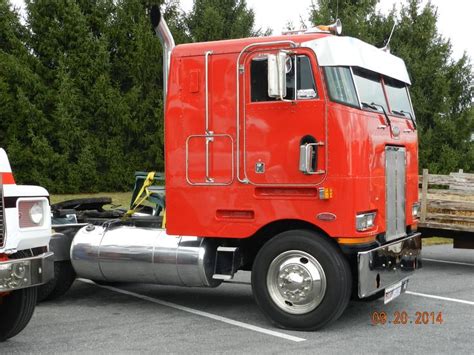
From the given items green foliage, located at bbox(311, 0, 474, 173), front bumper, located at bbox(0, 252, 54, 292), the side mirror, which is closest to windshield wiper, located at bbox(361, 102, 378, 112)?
the side mirror

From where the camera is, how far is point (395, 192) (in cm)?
712

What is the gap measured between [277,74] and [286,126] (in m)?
0.57

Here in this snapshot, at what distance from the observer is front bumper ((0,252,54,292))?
492 centimetres

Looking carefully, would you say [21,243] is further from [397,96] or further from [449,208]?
[449,208]

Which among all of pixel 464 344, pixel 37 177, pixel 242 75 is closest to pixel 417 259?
pixel 464 344

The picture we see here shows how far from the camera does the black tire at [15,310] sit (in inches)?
223

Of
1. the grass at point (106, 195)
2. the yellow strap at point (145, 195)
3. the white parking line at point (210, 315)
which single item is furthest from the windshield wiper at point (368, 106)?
the grass at point (106, 195)

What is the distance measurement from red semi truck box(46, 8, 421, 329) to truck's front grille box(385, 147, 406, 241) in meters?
0.02

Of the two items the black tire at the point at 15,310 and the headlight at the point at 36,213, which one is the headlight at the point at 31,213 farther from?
the black tire at the point at 15,310

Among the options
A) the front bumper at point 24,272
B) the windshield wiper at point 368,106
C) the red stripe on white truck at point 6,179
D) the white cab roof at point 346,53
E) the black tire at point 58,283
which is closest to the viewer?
the front bumper at point 24,272

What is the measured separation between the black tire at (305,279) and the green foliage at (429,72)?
764 inches

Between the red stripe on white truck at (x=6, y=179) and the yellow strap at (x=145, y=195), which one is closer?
the red stripe on white truck at (x=6, y=179)

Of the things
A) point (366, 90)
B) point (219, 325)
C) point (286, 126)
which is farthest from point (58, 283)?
point (366, 90)

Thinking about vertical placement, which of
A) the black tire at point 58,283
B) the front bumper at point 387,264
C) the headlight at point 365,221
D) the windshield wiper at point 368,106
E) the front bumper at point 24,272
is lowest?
the black tire at point 58,283
